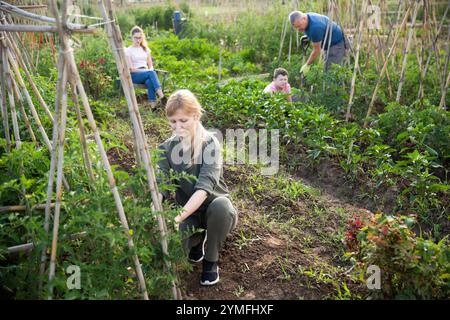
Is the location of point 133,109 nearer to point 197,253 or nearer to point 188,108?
point 188,108

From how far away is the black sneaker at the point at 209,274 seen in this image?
8.28 feet

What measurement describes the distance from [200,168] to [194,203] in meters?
0.25

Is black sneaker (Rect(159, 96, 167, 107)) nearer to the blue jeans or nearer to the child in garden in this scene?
the blue jeans

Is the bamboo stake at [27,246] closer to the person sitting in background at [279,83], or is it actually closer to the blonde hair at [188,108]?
the blonde hair at [188,108]

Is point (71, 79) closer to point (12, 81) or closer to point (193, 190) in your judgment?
point (12, 81)

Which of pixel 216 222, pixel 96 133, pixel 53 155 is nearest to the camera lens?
pixel 96 133

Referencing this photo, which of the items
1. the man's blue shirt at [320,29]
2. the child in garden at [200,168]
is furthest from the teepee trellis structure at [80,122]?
the man's blue shirt at [320,29]

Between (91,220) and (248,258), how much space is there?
1133 mm

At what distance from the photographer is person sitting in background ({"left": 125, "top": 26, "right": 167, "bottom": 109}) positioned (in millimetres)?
5453

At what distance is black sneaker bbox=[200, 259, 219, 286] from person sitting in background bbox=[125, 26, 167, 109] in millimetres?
3093

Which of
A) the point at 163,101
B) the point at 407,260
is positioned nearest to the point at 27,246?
the point at 407,260

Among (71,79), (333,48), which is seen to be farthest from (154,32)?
(71,79)

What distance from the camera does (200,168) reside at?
2607 millimetres

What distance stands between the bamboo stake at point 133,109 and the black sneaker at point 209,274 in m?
0.41
